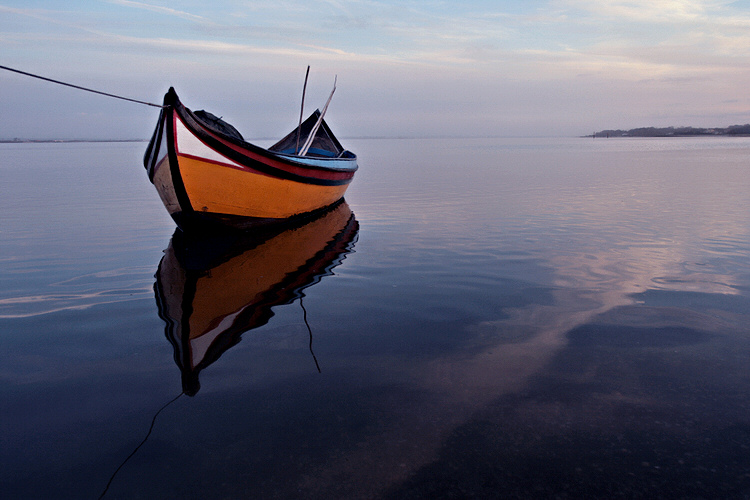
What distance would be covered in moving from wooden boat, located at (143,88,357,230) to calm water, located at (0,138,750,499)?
1366mm

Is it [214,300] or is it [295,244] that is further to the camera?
[295,244]

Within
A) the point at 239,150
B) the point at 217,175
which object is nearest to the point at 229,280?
the point at 217,175

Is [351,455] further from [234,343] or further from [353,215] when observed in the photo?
[353,215]

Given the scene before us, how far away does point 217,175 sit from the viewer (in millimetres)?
10734

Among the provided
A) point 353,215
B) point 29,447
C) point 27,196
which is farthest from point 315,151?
point 29,447

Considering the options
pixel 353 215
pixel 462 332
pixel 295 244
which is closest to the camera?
pixel 462 332

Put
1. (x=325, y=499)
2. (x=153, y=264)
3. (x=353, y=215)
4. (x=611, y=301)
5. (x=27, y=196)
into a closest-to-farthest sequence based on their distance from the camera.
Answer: (x=325, y=499), (x=611, y=301), (x=153, y=264), (x=353, y=215), (x=27, y=196)

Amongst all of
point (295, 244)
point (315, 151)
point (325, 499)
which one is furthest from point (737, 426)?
point (315, 151)

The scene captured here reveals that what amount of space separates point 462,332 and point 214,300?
137 inches

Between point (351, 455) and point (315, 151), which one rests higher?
point (315, 151)

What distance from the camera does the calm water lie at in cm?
314

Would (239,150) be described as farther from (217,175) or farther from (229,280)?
(229,280)

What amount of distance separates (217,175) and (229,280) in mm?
3658

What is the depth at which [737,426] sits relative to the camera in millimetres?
3574
